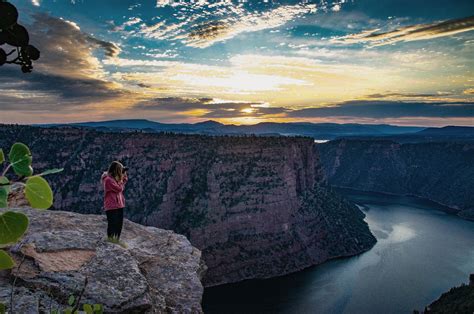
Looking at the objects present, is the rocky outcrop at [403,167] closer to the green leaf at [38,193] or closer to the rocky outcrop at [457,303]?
the rocky outcrop at [457,303]

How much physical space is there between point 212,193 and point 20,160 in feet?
212

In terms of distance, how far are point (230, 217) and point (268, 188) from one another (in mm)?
10181

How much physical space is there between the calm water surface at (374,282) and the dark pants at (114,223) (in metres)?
46.6

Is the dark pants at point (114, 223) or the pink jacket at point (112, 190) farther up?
the pink jacket at point (112, 190)

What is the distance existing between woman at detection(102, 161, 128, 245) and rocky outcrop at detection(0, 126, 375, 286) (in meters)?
52.0

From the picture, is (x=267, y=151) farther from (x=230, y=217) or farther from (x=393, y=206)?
(x=393, y=206)

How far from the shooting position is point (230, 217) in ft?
211

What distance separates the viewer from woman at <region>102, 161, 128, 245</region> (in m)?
8.91

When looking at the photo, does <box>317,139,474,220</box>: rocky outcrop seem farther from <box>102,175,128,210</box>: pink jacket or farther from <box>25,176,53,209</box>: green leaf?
<box>25,176,53,209</box>: green leaf

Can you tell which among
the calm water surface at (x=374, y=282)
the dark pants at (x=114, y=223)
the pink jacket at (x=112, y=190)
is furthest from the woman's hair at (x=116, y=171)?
the calm water surface at (x=374, y=282)

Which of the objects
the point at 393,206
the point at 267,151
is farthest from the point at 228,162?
the point at 393,206

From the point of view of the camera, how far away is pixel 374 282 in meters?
61.6

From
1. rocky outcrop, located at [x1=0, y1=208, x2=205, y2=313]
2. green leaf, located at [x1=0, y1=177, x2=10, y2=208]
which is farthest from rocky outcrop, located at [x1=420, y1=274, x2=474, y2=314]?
green leaf, located at [x1=0, y1=177, x2=10, y2=208]

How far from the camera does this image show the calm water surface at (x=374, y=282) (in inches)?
2120
